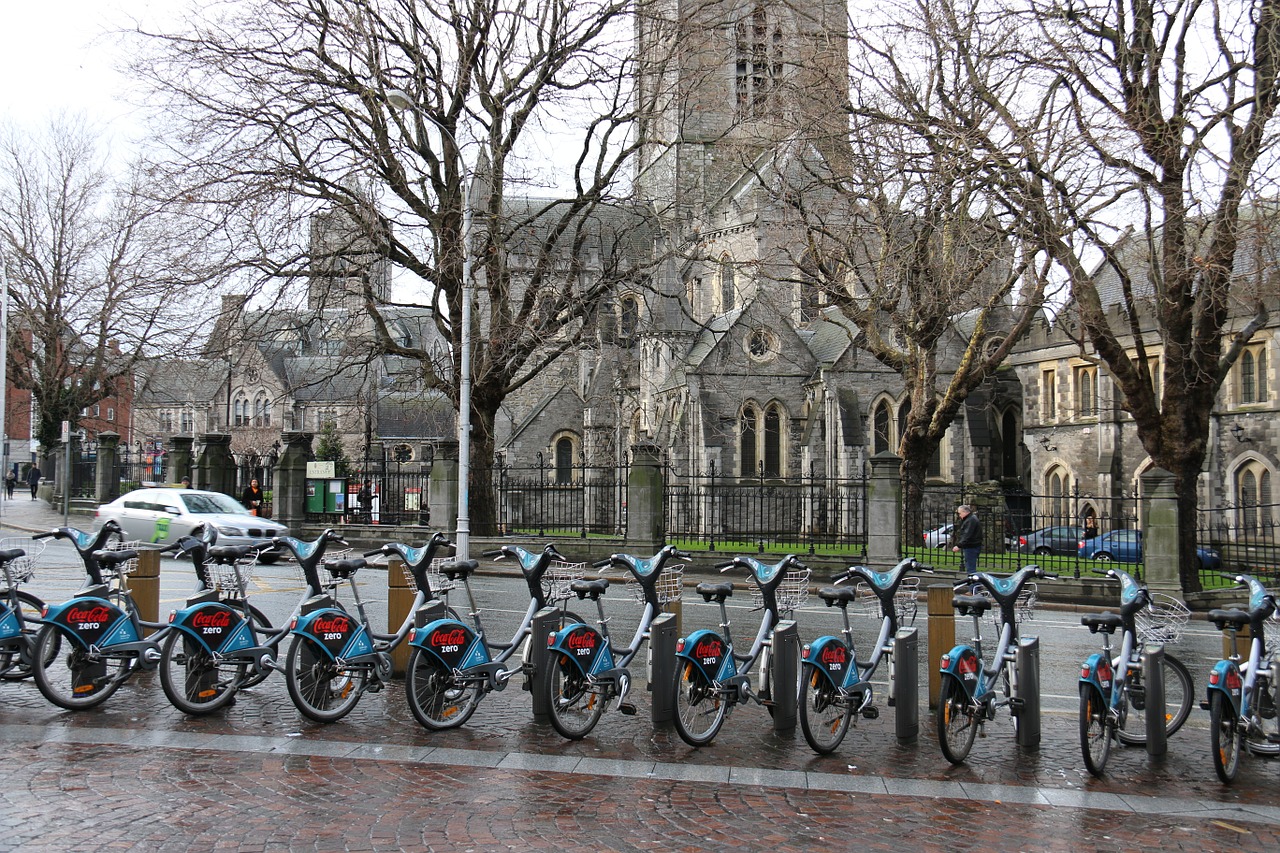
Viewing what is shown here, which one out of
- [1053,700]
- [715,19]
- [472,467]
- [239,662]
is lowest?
[1053,700]

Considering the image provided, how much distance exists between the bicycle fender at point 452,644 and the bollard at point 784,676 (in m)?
2.06

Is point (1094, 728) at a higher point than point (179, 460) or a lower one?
lower

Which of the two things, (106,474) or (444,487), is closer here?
(444,487)

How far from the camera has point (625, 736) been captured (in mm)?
7691

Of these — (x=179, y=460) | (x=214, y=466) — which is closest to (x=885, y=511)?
(x=214, y=466)

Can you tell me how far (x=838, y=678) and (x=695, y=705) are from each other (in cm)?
100

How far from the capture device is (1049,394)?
4141 cm

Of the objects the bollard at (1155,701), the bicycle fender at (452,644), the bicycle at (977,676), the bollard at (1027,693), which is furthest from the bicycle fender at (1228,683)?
the bicycle fender at (452,644)

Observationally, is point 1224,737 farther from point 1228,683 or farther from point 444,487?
point 444,487

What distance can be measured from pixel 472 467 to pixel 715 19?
444 inches

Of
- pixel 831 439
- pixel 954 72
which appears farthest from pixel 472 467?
pixel 831 439

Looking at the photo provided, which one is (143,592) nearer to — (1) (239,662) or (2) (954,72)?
(1) (239,662)

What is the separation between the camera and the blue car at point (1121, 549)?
22.7m

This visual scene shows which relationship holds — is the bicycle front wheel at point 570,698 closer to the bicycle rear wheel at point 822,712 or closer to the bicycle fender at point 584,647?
the bicycle fender at point 584,647
